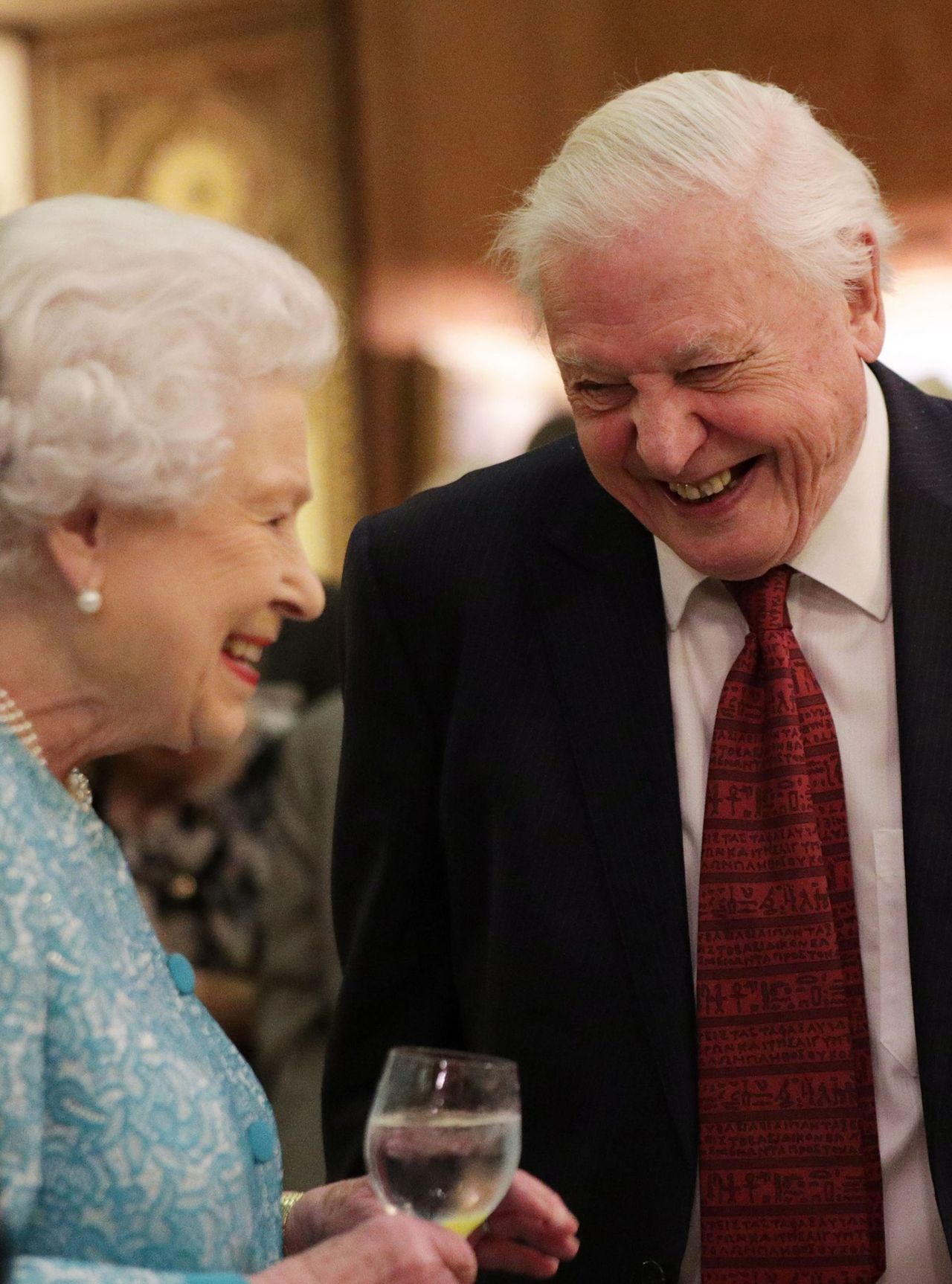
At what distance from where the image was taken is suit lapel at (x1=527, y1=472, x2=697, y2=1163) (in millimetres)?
1872

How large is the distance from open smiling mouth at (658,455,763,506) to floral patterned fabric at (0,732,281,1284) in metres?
0.79

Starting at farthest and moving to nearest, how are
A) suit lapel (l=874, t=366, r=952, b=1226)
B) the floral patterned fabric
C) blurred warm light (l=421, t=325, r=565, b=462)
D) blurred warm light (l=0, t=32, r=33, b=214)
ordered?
1. blurred warm light (l=0, t=32, r=33, b=214)
2. blurred warm light (l=421, t=325, r=565, b=462)
3. suit lapel (l=874, t=366, r=952, b=1226)
4. the floral patterned fabric

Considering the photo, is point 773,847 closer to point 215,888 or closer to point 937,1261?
point 937,1261

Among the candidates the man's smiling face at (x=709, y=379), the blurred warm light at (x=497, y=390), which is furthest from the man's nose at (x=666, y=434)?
the blurred warm light at (x=497, y=390)

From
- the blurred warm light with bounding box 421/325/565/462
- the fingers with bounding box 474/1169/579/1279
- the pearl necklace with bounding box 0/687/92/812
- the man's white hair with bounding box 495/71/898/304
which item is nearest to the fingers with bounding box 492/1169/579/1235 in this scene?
the fingers with bounding box 474/1169/579/1279

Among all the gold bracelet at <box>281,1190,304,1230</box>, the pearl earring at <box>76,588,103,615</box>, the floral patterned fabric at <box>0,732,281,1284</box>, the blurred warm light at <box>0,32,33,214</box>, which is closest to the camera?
the floral patterned fabric at <box>0,732,281,1284</box>

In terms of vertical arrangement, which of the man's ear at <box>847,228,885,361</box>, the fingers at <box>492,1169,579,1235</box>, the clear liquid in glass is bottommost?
the fingers at <box>492,1169,579,1235</box>

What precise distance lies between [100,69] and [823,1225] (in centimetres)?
527

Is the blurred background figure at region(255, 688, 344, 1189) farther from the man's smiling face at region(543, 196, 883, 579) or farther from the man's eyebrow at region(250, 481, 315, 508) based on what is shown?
the man's eyebrow at region(250, 481, 315, 508)

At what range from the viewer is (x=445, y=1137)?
1.34 m

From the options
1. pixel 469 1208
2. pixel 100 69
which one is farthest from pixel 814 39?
pixel 469 1208

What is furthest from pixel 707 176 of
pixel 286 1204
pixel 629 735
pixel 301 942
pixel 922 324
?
pixel 922 324

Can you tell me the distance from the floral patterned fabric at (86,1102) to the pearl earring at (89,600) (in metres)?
0.13

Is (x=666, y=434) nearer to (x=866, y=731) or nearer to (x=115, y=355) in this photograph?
(x=866, y=731)
